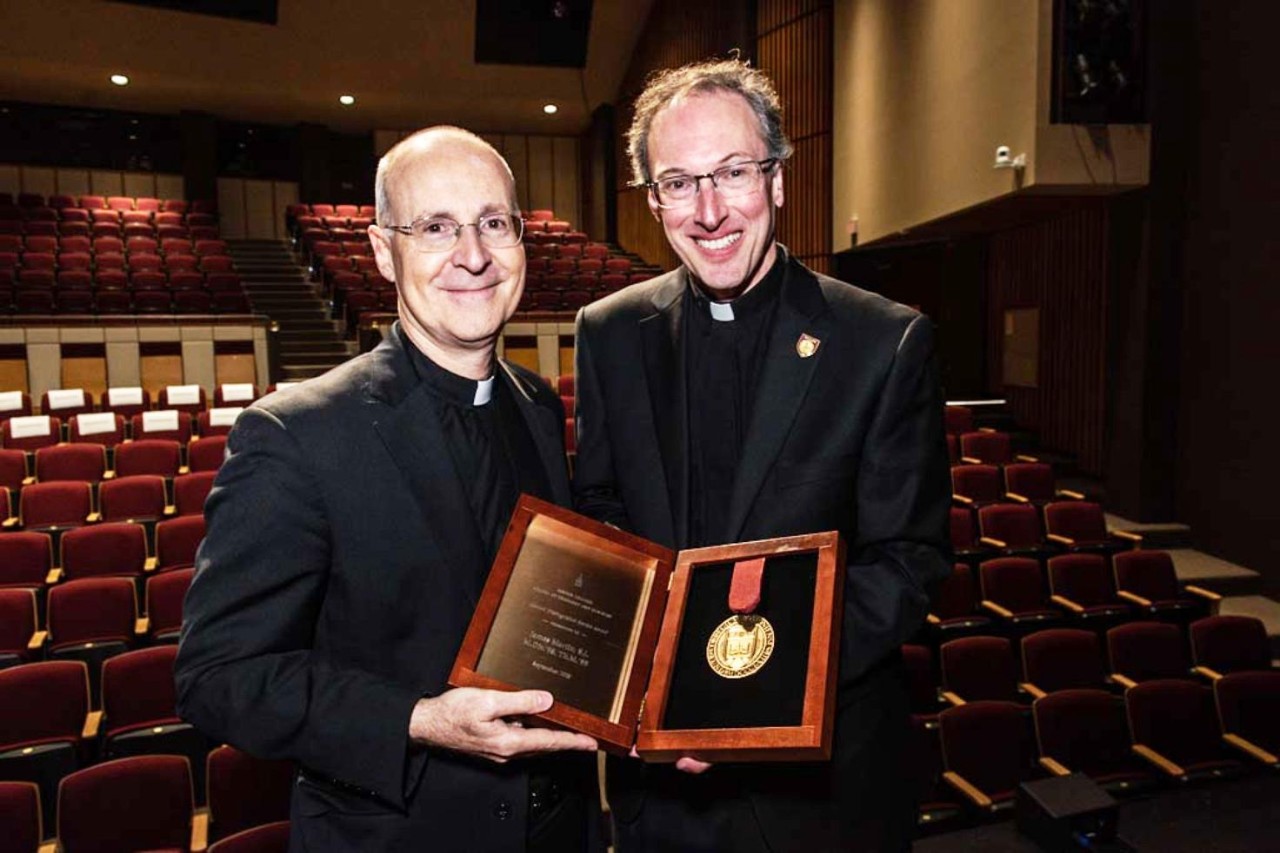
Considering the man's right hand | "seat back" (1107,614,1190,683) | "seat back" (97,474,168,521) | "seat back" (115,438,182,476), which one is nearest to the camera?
the man's right hand

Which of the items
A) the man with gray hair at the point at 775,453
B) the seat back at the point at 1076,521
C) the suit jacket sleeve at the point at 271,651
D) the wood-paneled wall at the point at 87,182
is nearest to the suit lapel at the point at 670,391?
the man with gray hair at the point at 775,453

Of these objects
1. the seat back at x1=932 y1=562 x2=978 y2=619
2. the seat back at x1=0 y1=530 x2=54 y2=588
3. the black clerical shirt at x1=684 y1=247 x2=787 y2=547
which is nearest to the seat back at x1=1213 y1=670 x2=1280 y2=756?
the seat back at x1=932 y1=562 x2=978 y2=619

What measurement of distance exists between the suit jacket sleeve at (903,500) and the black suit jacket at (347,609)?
672 mm

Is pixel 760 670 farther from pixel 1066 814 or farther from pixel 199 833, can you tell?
pixel 1066 814

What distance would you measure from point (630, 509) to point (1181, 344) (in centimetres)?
682

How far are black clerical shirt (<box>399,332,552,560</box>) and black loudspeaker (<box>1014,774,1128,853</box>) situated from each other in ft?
8.54

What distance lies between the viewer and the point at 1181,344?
6.85 meters

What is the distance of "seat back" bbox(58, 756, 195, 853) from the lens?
261 centimetres

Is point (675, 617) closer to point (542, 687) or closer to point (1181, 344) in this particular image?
point (542, 687)

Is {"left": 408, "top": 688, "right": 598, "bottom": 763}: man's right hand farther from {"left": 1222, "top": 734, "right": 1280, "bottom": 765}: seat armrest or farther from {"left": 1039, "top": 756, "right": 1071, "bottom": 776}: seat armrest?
{"left": 1222, "top": 734, "right": 1280, "bottom": 765}: seat armrest

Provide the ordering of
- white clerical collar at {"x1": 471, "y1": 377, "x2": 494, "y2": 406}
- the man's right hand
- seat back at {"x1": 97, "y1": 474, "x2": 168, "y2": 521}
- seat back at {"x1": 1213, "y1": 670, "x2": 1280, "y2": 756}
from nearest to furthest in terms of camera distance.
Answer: the man's right hand → white clerical collar at {"x1": 471, "y1": 377, "x2": 494, "y2": 406} → seat back at {"x1": 1213, "y1": 670, "x2": 1280, "y2": 756} → seat back at {"x1": 97, "y1": 474, "x2": 168, "y2": 521}

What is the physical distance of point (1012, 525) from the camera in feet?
19.4

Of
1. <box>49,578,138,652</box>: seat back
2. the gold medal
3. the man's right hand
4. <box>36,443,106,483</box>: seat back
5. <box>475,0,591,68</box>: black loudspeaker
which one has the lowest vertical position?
<box>49,578,138,652</box>: seat back

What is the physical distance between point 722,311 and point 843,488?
431mm
